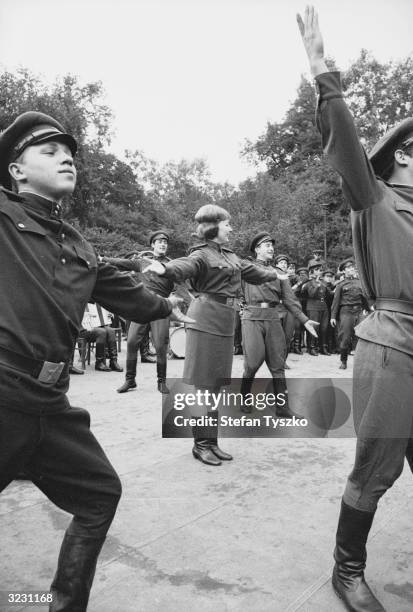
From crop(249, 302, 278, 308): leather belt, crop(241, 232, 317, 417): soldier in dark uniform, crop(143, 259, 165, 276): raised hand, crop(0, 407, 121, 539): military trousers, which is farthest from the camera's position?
crop(249, 302, 278, 308): leather belt

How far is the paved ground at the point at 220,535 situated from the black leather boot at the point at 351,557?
3.5 inches

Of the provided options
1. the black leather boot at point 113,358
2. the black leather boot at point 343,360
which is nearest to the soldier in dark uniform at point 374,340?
the black leather boot at point 113,358

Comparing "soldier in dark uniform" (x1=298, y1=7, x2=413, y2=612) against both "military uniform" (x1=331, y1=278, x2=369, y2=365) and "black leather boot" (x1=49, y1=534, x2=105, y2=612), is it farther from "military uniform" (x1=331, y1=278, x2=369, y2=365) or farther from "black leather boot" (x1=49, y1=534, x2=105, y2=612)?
"military uniform" (x1=331, y1=278, x2=369, y2=365)

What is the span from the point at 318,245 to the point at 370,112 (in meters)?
13.4

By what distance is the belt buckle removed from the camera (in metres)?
1.87

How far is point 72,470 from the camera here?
1.97m

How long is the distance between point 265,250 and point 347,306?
5.21m

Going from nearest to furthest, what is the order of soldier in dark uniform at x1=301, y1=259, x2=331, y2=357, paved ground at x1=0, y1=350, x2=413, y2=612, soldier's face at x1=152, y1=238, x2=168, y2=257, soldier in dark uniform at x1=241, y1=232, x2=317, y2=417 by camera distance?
paved ground at x1=0, y1=350, x2=413, y2=612 < soldier in dark uniform at x1=241, y1=232, x2=317, y2=417 < soldier's face at x1=152, y1=238, x2=168, y2=257 < soldier in dark uniform at x1=301, y1=259, x2=331, y2=357

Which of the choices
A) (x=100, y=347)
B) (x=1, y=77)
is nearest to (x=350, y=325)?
(x=100, y=347)

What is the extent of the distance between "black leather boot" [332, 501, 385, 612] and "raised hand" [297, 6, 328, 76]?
2.00m

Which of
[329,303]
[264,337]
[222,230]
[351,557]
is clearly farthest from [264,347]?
[329,303]

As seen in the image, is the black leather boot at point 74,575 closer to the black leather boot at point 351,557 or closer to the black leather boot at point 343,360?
the black leather boot at point 351,557

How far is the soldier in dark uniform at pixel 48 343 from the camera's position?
5.95ft

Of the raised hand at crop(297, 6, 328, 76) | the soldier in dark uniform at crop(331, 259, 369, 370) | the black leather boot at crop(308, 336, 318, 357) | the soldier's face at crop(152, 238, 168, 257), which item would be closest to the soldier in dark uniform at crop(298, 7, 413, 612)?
the raised hand at crop(297, 6, 328, 76)
